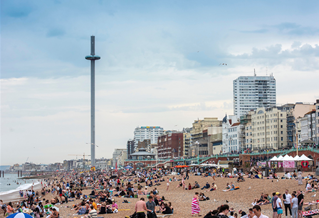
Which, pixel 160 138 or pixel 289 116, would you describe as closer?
pixel 289 116

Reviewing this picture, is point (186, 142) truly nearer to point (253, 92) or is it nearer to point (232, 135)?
point (232, 135)

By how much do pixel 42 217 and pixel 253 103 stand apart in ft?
585

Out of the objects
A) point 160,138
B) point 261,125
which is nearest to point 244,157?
point 261,125

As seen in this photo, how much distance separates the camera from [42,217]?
25.5 meters

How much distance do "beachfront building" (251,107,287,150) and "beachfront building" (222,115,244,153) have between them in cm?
717

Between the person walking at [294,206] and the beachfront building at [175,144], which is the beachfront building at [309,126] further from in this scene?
the beachfront building at [175,144]

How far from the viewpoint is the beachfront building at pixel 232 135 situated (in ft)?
347

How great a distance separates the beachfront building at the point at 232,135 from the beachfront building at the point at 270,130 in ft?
23.5

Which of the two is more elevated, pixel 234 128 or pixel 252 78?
pixel 252 78

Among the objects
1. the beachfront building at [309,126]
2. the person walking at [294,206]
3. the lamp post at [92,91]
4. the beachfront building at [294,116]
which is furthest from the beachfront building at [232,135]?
the person walking at [294,206]

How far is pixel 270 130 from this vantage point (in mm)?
92625

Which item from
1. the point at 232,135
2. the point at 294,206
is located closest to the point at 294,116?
the point at 232,135

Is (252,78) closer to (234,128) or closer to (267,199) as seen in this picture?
(234,128)

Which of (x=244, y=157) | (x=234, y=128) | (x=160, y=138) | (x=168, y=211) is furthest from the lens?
(x=160, y=138)
